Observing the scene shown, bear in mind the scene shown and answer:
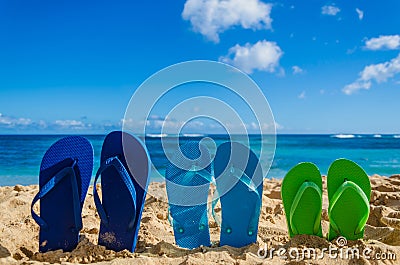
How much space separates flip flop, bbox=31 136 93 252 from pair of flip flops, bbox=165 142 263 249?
467mm

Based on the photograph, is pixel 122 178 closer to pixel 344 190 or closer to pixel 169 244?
pixel 169 244

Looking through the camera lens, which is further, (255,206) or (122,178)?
(255,206)

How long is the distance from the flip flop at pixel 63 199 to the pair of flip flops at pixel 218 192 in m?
0.47

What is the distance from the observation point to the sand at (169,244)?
1.50 metres

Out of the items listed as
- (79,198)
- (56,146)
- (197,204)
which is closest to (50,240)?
(79,198)

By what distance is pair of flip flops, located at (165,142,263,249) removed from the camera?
1.84 metres

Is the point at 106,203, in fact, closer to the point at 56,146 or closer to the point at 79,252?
the point at 79,252

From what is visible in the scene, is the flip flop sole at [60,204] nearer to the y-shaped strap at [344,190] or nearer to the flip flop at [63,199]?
Result: the flip flop at [63,199]

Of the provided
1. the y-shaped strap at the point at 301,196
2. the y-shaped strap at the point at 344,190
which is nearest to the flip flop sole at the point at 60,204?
the y-shaped strap at the point at 301,196

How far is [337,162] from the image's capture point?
6.17ft

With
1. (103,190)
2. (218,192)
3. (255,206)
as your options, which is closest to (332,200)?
(255,206)

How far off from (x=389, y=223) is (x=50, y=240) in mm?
1979

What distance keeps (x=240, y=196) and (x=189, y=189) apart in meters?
0.29

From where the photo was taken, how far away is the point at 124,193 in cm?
173
